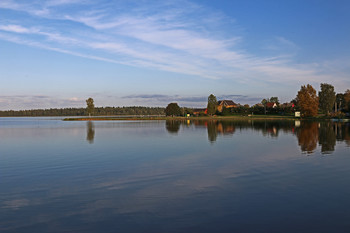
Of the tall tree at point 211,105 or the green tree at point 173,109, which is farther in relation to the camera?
the green tree at point 173,109

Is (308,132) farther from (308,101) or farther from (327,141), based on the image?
(308,101)

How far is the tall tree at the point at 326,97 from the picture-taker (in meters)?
118

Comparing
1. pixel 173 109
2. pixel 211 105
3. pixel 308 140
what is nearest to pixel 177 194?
pixel 308 140

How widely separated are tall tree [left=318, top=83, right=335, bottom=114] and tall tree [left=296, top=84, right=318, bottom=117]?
11590mm

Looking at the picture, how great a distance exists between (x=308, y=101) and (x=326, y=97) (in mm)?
17698

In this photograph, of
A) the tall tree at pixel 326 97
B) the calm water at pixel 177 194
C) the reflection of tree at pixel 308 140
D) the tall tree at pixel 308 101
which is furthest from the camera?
the tall tree at pixel 326 97

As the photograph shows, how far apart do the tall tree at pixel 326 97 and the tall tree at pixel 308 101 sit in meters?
11.6

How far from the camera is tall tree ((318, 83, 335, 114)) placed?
387 ft

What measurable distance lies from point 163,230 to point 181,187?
16.5ft

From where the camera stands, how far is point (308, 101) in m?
108

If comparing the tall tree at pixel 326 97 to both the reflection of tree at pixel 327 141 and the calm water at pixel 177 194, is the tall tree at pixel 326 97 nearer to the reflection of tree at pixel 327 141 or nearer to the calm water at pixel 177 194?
the reflection of tree at pixel 327 141

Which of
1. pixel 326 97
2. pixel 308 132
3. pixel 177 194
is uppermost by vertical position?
pixel 326 97

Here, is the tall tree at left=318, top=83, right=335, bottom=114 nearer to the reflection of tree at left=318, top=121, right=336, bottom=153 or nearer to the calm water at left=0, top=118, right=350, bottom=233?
the reflection of tree at left=318, top=121, right=336, bottom=153

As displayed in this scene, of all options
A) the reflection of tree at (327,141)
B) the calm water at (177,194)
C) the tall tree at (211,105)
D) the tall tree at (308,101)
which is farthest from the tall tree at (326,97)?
the calm water at (177,194)
